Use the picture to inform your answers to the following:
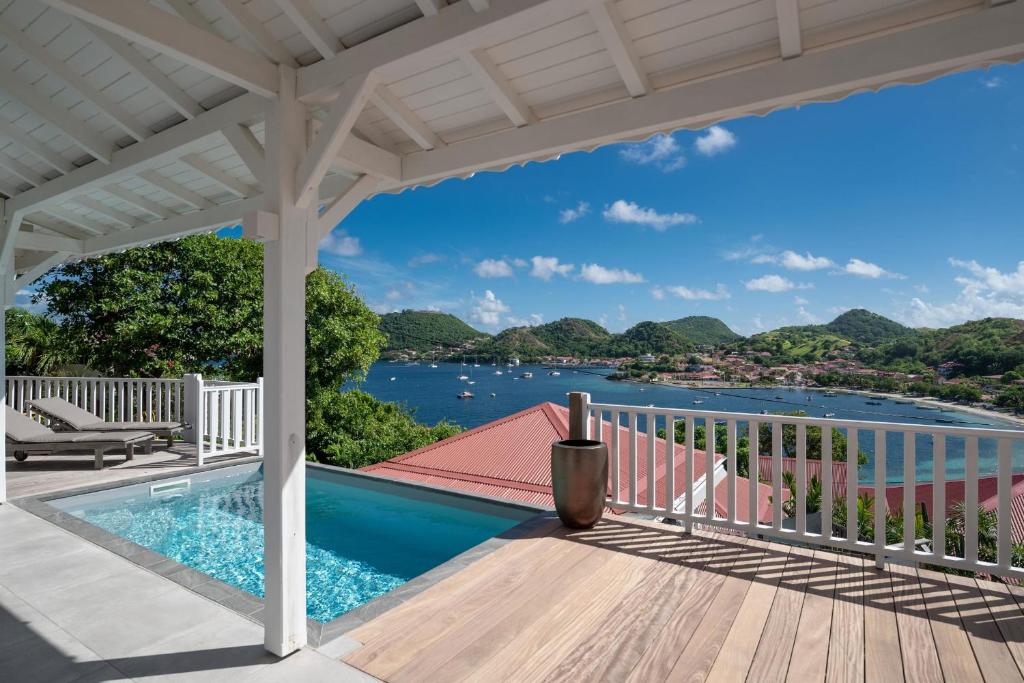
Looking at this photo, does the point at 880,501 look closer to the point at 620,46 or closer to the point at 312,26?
the point at 620,46

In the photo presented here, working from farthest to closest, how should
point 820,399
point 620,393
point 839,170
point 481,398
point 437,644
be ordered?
1. point 839,170
2. point 481,398
3. point 620,393
4. point 820,399
5. point 437,644

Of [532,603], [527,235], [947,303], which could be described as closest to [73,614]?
[532,603]

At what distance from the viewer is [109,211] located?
17.6ft

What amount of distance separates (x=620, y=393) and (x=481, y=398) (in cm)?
988


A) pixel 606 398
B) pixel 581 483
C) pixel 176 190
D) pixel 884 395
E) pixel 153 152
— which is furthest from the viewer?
pixel 606 398

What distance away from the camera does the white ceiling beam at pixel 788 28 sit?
7.04 feet

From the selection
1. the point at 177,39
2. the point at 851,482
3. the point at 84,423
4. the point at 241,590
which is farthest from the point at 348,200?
the point at 84,423

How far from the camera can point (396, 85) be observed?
2.97m

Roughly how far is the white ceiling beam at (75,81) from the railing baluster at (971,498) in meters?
5.13

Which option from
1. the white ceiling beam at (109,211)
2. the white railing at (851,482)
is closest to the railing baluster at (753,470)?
the white railing at (851,482)

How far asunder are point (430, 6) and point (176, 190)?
3461 mm

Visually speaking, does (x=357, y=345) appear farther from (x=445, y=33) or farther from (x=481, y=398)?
(x=481, y=398)

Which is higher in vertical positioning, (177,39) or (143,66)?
(143,66)

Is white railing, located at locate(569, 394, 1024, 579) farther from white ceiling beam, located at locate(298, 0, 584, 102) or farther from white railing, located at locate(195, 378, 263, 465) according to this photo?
white railing, located at locate(195, 378, 263, 465)
